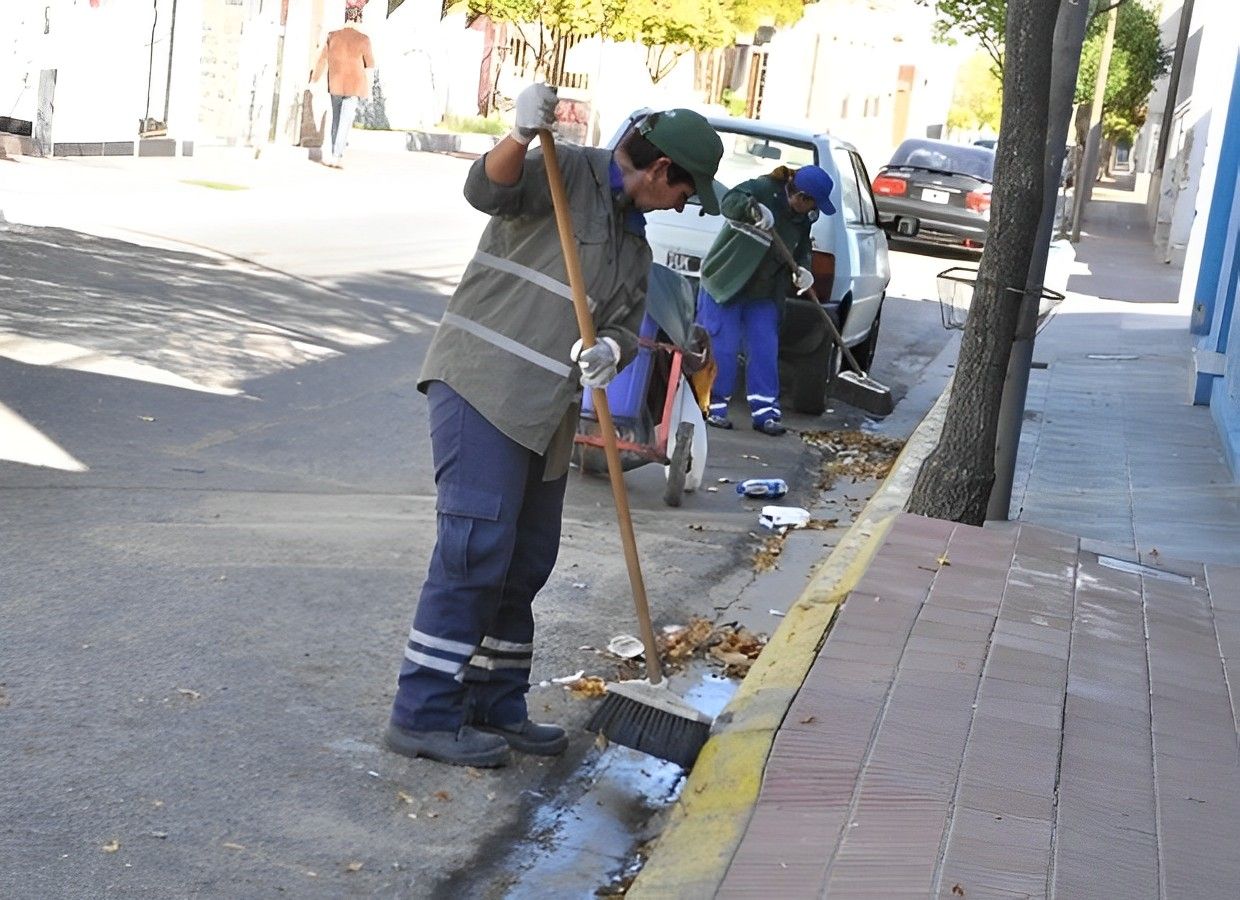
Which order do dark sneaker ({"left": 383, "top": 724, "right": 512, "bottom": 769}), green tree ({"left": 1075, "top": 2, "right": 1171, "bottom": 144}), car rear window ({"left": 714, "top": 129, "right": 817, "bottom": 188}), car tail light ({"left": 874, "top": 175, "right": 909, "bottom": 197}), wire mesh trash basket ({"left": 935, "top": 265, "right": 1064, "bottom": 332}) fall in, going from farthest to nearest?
1. green tree ({"left": 1075, "top": 2, "right": 1171, "bottom": 144})
2. car tail light ({"left": 874, "top": 175, "right": 909, "bottom": 197})
3. car rear window ({"left": 714, "top": 129, "right": 817, "bottom": 188})
4. wire mesh trash basket ({"left": 935, "top": 265, "right": 1064, "bottom": 332})
5. dark sneaker ({"left": 383, "top": 724, "right": 512, "bottom": 769})

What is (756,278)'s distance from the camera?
1026 cm

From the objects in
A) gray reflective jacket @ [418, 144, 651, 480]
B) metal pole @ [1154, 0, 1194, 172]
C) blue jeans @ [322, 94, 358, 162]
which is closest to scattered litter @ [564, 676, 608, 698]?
gray reflective jacket @ [418, 144, 651, 480]

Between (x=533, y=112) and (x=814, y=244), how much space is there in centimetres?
696

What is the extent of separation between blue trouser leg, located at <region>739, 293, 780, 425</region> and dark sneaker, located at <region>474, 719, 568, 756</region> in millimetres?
5541

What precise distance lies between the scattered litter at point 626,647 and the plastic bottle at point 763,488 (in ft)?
9.65

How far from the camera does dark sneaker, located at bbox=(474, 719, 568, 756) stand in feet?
16.1

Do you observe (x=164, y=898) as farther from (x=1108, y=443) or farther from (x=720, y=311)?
(x=1108, y=443)

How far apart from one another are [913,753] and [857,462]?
557cm

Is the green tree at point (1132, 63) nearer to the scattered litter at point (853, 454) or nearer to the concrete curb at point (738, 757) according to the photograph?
the scattered litter at point (853, 454)

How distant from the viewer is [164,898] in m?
3.74

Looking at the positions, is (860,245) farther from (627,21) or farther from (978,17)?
(978,17)

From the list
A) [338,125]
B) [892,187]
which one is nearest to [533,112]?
[892,187]

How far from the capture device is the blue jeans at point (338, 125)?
25.4m

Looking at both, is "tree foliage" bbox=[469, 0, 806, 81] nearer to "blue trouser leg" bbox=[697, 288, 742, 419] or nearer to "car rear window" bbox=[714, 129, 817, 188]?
"car rear window" bbox=[714, 129, 817, 188]
